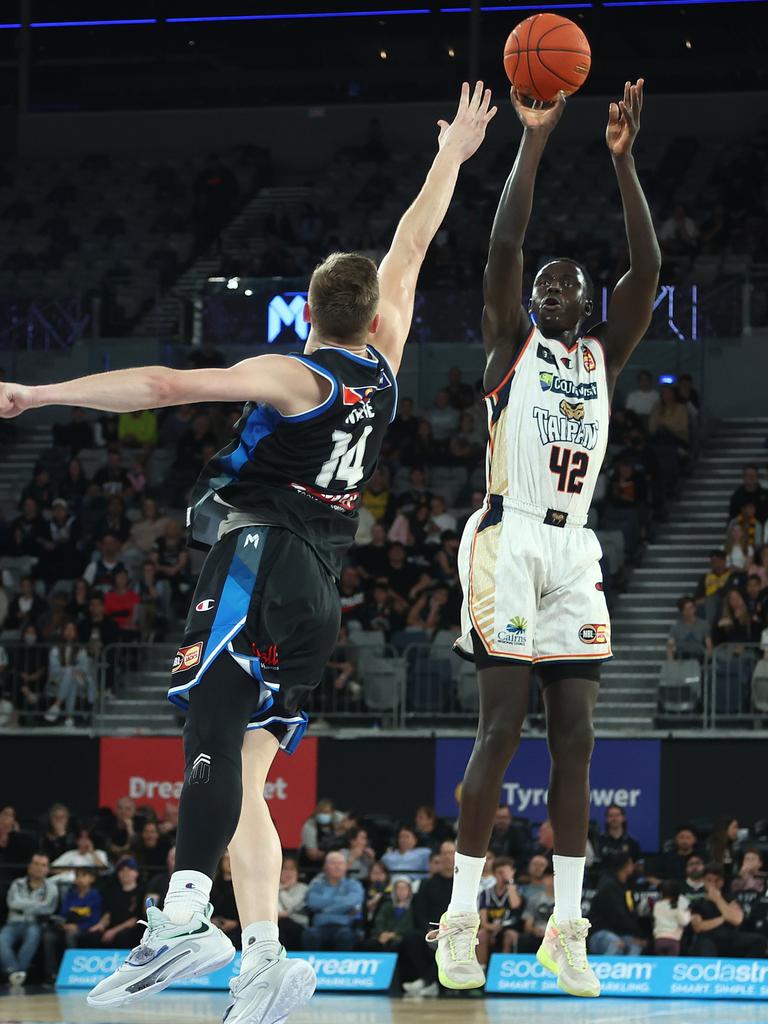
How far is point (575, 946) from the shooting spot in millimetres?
7809

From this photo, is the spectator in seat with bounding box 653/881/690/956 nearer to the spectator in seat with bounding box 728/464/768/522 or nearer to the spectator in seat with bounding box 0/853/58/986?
the spectator in seat with bounding box 0/853/58/986

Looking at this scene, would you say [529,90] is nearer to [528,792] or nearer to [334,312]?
[334,312]

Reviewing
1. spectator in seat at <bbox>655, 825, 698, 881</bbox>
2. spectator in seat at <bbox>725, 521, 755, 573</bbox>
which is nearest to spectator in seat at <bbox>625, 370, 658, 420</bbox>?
spectator in seat at <bbox>725, 521, 755, 573</bbox>

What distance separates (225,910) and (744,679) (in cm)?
610

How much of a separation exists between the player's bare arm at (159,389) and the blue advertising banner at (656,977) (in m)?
10.2

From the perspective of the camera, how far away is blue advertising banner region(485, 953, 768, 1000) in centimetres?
1498

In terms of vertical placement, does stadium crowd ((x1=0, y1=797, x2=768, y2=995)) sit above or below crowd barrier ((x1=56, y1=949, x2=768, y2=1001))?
above

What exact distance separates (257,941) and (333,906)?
10.4m

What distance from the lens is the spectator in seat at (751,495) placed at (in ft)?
68.0

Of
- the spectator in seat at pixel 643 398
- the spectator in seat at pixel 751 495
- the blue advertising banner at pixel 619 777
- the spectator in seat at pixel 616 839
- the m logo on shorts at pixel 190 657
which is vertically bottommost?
the spectator in seat at pixel 616 839

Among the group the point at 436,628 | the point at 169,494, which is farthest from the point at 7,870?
the point at 169,494

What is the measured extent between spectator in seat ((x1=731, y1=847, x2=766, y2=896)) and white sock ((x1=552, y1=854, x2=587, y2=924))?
839 centimetres

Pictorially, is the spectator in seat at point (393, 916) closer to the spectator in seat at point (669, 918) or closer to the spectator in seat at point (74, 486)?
the spectator in seat at point (669, 918)

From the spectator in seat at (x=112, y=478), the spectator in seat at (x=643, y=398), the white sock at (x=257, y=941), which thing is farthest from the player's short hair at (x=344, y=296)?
the spectator in seat at (x=112, y=478)
